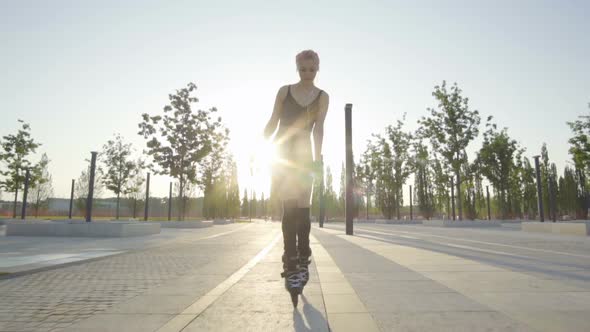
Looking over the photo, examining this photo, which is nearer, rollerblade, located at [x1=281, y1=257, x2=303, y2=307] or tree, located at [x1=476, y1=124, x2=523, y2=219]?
rollerblade, located at [x1=281, y1=257, x2=303, y2=307]

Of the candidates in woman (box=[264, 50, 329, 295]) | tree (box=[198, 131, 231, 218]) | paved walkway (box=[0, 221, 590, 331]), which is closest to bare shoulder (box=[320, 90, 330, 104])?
woman (box=[264, 50, 329, 295])

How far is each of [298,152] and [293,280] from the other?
44.5 inches

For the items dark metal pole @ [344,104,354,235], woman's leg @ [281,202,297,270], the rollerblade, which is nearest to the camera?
the rollerblade

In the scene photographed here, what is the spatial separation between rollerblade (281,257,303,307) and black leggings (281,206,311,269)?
0.21 feet

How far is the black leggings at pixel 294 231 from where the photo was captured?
3.01 metres

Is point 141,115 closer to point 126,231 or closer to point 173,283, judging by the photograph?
point 126,231

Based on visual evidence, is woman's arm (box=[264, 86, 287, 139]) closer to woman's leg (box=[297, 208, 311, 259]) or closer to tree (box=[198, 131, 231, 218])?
woman's leg (box=[297, 208, 311, 259])

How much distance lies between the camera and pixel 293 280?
2.80 metres

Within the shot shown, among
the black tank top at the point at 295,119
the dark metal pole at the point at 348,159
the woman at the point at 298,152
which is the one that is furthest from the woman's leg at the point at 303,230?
the dark metal pole at the point at 348,159

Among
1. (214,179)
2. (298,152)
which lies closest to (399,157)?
(214,179)

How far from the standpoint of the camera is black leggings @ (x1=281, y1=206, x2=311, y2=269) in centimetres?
301

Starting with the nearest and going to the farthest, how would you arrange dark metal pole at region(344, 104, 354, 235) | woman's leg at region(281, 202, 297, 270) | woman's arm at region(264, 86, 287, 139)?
woman's leg at region(281, 202, 297, 270) → woman's arm at region(264, 86, 287, 139) → dark metal pole at region(344, 104, 354, 235)

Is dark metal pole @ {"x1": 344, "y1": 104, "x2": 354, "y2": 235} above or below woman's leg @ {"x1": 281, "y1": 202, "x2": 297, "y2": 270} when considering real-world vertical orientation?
above

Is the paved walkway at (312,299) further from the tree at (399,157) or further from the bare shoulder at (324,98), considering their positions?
the tree at (399,157)
